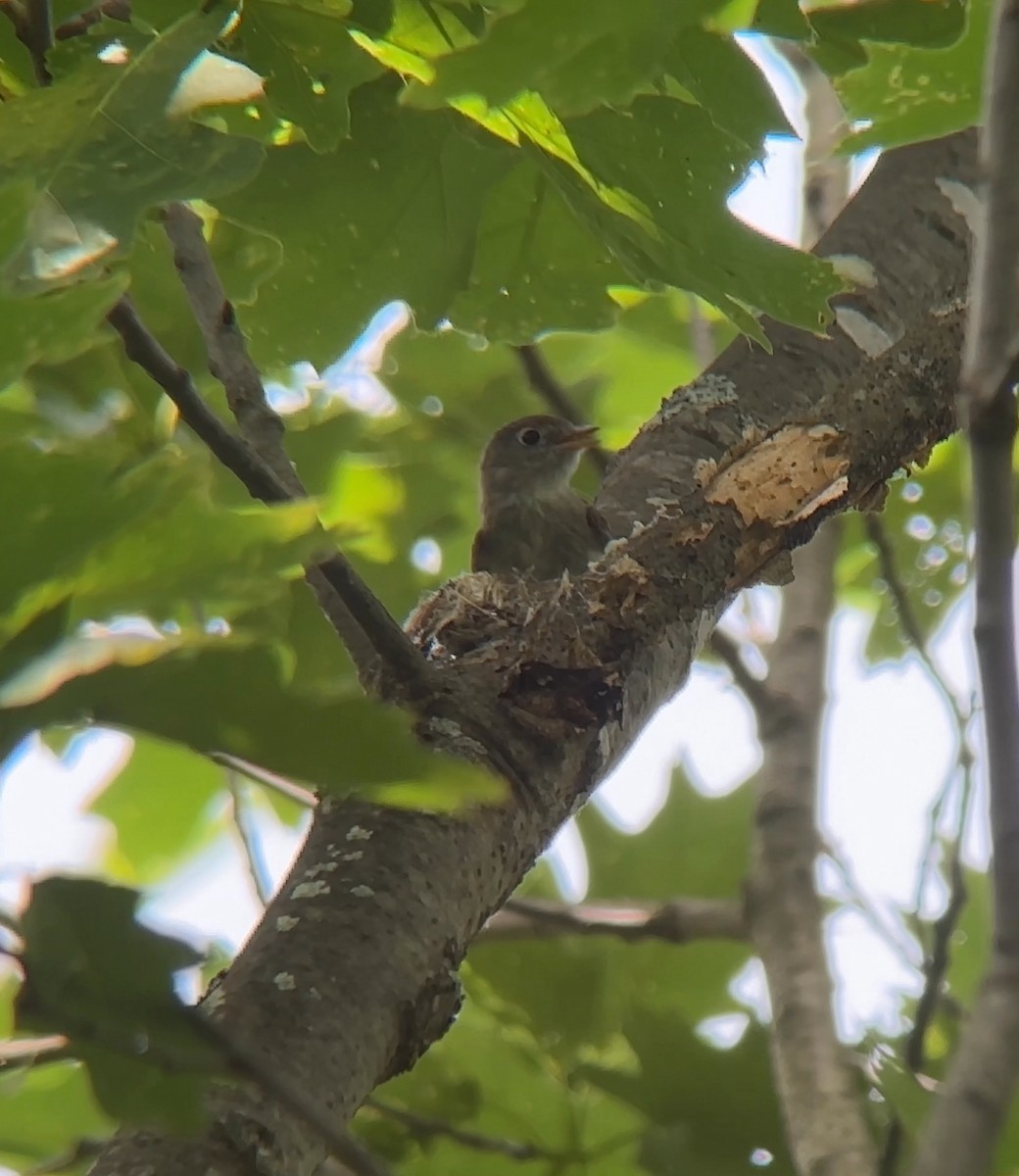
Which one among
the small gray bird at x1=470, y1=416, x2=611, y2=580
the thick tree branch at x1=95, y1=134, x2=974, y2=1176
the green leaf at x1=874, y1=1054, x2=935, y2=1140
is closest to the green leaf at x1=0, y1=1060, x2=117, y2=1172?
the thick tree branch at x1=95, y1=134, x2=974, y2=1176

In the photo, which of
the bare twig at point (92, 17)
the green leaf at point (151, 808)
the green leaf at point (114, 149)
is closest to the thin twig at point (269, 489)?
the green leaf at point (114, 149)

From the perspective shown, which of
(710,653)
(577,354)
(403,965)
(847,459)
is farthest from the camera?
(577,354)

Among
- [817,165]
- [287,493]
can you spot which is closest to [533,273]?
[287,493]

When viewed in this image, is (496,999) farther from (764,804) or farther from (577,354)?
(577,354)

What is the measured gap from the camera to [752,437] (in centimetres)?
219

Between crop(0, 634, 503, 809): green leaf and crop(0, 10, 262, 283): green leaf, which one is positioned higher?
crop(0, 10, 262, 283): green leaf

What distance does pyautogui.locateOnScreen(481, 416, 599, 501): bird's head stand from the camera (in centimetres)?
475

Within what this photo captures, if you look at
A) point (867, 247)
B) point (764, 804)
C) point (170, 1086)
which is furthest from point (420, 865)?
point (764, 804)

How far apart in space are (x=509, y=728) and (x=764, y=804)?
1907 millimetres

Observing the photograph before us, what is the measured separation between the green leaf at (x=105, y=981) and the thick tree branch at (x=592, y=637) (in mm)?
330

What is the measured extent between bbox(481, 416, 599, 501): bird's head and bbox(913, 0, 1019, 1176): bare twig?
2.95m

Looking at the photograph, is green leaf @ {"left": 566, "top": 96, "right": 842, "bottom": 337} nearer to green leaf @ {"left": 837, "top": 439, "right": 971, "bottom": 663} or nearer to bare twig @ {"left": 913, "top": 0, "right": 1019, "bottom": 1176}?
bare twig @ {"left": 913, "top": 0, "right": 1019, "bottom": 1176}

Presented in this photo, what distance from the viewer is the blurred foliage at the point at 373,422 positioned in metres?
0.86

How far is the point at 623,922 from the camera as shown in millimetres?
3088
